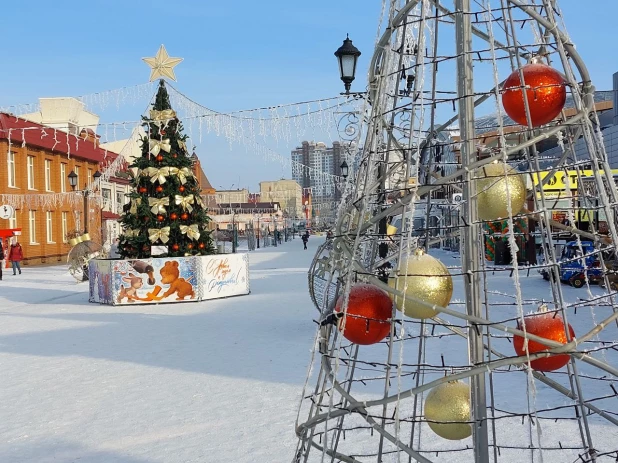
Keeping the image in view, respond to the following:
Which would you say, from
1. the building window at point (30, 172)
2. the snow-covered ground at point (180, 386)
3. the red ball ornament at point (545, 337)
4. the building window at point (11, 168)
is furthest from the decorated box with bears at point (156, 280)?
the building window at point (30, 172)

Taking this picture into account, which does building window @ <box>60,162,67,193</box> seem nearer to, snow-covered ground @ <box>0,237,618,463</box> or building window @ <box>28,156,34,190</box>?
building window @ <box>28,156,34,190</box>

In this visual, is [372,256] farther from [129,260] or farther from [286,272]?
[286,272]

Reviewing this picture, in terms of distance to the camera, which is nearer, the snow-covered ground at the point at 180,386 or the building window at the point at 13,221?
the snow-covered ground at the point at 180,386

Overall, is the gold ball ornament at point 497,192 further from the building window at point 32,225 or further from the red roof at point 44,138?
the building window at point 32,225

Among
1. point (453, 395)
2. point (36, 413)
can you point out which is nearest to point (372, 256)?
point (453, 395)

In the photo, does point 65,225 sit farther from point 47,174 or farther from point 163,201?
point 163,201

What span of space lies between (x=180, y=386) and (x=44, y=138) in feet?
89.2

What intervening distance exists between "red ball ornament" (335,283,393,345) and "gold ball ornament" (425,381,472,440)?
340 mm

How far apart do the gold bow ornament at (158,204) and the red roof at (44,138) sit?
32.2ft

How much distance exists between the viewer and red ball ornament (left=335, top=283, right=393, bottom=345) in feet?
7.25

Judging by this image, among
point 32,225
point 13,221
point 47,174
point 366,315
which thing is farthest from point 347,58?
point 47,174

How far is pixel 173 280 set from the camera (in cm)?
1387

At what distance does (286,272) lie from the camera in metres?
22.4

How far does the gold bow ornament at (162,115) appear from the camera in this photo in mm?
14297
